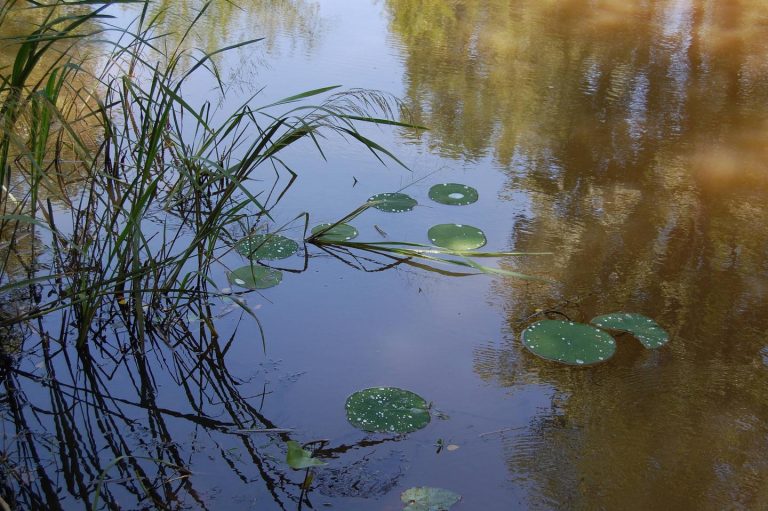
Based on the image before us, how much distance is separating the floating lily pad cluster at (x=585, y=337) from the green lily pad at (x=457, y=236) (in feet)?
1.42

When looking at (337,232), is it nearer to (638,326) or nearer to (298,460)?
(638,326)

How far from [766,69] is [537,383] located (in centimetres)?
313

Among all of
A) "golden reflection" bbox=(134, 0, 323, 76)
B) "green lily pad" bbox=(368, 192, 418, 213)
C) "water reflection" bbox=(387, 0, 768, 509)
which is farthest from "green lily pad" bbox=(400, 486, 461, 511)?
"golden reflection" bbox=(134, 0, 323, 76)

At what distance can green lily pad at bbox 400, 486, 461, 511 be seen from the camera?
1.59 meters

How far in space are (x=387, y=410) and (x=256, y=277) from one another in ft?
2.27

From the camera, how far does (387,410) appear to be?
1836mm

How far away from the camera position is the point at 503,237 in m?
2.68

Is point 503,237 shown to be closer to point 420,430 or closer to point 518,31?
point 420,430

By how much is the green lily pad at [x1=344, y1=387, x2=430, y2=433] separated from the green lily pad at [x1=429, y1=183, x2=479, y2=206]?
1102 mm

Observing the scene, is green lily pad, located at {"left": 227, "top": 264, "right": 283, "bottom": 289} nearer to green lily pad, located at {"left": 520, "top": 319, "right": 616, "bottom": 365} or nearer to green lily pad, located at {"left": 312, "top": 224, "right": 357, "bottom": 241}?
green lily pad, located at {"left": 312, "top": 224, "right": 357, "bottom": 241}

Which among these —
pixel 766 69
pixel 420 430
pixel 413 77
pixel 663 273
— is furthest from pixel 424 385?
pixel 766 69

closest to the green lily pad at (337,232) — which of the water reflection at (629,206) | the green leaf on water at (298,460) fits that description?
the water reflection at (629,206)

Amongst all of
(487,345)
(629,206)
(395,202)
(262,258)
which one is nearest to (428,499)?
(487,345)

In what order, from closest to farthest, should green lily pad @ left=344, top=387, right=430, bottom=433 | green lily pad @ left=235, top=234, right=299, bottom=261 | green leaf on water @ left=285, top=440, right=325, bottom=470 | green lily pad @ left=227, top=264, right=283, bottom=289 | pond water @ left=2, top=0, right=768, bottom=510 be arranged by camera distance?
green leaf on water @ left=285, top=440, right=325, bottom=470
pond water @ left=2, top=0, right=768, bottom=510
green lily pad @ left=344, top=387, right=430, bottom=433
green lily pad @ left=227, top=264, right=283, bottom=289
green lily pad @ left=235, top=234, right=299, bottom=261
